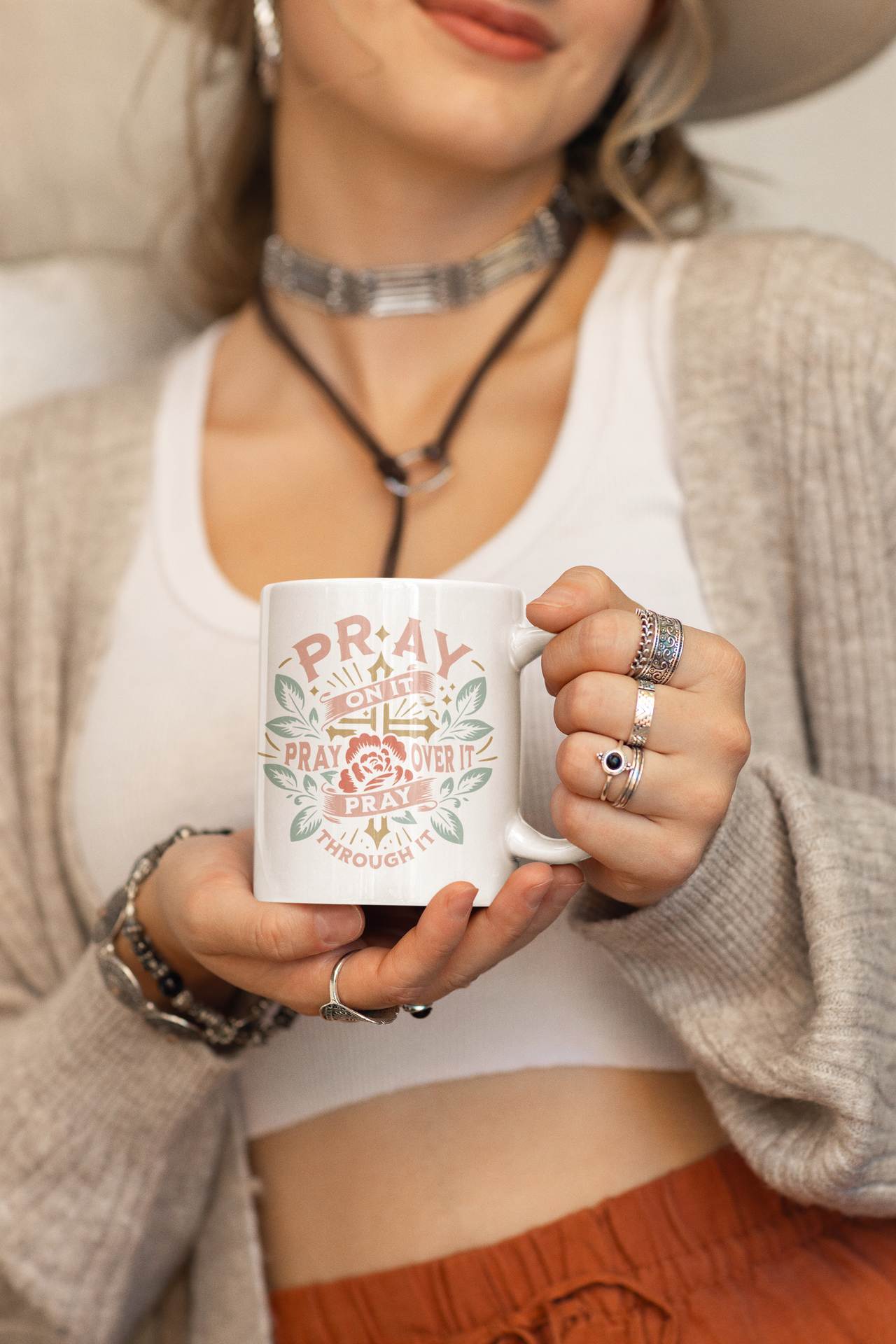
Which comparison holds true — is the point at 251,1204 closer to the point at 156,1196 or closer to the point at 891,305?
the point at 156,1196

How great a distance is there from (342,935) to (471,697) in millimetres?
127

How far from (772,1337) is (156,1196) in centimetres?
43

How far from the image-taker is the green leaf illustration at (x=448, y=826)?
515 mm

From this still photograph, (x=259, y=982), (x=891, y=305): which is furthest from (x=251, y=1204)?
(x=891, y=305)

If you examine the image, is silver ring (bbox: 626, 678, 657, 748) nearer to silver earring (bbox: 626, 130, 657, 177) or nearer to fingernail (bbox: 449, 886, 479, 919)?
fingernail (bbox: 449, 886, 479, 919)

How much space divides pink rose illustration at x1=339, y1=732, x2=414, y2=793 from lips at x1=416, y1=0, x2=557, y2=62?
608 millimetres

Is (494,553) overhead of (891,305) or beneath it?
beneath

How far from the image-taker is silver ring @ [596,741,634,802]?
49cm

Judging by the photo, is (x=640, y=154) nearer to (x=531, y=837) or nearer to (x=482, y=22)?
(x=482, y=22)

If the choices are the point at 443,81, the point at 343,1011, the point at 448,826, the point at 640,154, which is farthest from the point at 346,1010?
the point at 640,154

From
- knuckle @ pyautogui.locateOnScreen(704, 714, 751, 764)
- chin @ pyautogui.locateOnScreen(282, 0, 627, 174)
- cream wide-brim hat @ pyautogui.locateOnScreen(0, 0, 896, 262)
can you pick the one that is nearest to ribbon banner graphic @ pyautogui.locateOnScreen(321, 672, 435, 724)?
knuckle @ pyautogui.locateOnScreen(704, 714, 751, 764)

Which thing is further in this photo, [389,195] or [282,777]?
[389,195]

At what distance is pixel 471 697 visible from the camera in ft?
1.70

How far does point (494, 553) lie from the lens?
2.63ft
